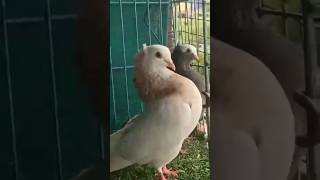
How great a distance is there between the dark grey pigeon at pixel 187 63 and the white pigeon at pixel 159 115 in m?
0.01

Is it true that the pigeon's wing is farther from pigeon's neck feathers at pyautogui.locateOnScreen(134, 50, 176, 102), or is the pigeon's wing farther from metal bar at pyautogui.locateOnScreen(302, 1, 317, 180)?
metal bar at pyautogui.locateOnScreen(302, 1, 317, 180)

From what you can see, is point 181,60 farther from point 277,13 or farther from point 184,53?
point 277,13

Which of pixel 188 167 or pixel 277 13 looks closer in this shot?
pixel 277 13

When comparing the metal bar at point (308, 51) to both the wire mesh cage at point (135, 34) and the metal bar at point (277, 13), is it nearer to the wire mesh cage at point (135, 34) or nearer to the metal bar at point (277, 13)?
the metal bar at point (277, 13)

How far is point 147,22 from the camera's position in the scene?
39.3 inches

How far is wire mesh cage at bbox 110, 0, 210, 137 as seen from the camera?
99 centimetres

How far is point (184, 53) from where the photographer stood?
0.98 metres
